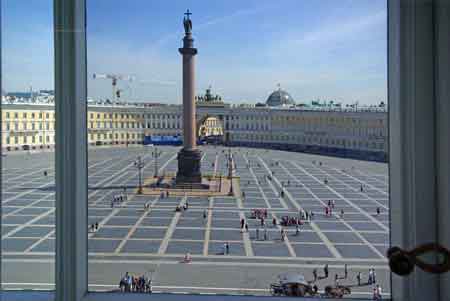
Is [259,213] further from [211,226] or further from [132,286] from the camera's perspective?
[132,286]

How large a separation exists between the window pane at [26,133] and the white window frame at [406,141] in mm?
40

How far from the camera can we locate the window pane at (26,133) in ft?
2.28

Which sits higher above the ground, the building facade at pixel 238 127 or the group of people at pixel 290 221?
the building facade at pixel 238 127

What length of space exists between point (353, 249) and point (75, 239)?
3.14 meters

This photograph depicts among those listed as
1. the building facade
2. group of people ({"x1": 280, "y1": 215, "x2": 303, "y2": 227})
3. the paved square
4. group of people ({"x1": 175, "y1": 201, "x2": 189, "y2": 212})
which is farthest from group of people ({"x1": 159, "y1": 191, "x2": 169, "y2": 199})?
group of people ({"x1": 280, "y1": 215, "x2": 303, "y2": 227})

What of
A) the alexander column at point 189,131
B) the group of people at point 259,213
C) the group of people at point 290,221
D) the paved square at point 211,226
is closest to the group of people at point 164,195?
the paved square at point 211,226

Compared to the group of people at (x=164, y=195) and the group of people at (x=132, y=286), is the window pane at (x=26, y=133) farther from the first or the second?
the group of people at (x=164, y=195)

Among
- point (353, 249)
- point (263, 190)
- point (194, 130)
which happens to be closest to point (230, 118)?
point (263, 190)

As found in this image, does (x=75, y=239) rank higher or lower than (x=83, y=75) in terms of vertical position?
lower

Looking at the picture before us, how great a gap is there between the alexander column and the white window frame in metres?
7.48

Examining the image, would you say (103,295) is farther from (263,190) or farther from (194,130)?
(194,130)

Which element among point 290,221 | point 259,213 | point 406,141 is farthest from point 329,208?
point 406,141

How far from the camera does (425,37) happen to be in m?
0.61

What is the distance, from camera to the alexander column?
27.2 feet
